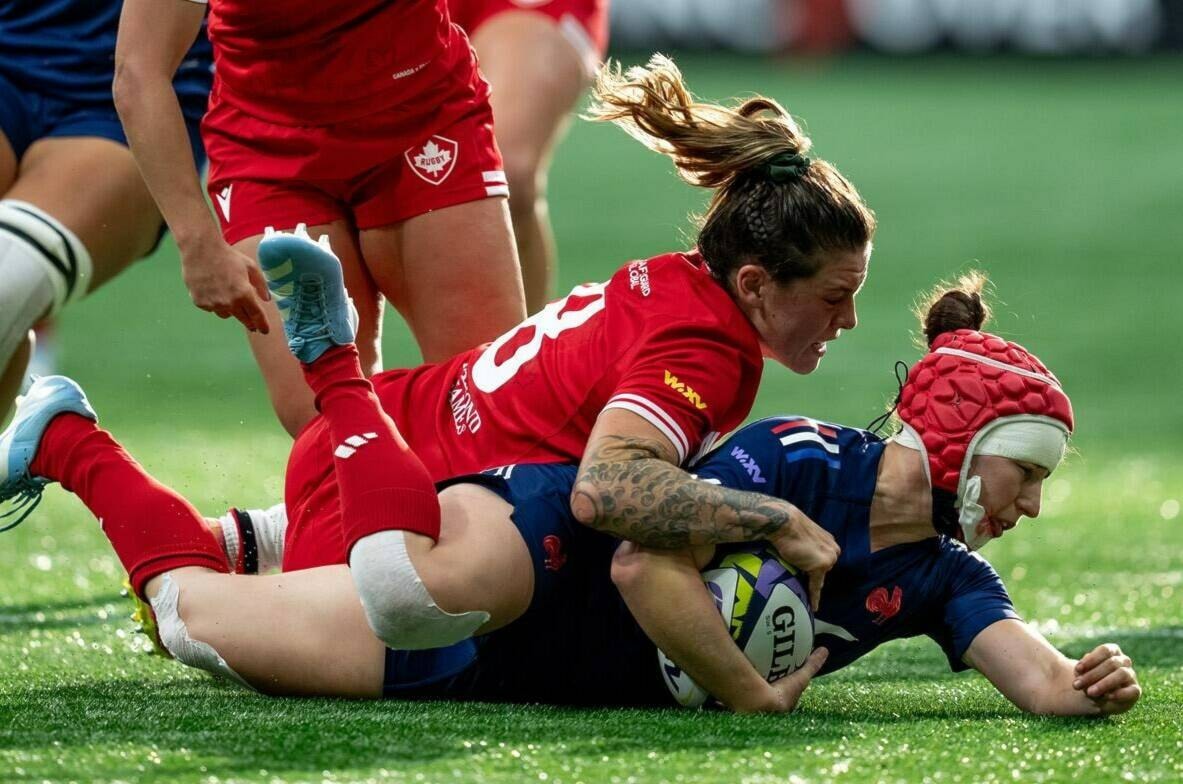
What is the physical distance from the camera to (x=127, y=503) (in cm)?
379

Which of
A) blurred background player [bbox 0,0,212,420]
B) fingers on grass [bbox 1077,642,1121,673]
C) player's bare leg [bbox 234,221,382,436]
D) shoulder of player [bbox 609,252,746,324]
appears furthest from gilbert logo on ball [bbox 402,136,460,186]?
fingers on grass [bbox 1077,642,1121,673]

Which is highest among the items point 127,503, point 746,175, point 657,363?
point 746,175

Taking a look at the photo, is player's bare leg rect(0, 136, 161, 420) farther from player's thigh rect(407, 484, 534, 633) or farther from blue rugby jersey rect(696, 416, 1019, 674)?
blue rugby jersey rect(696, 416, 1019, 674)

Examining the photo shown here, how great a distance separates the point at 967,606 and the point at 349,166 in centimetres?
167

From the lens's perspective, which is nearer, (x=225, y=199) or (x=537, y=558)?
(x=537, y=558)

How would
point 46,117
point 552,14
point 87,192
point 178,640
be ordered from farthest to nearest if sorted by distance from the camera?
point 552,14
point 46,117
point 87,192
point 178,640

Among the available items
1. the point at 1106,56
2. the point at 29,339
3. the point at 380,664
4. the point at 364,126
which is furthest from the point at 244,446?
the point at 1106,56

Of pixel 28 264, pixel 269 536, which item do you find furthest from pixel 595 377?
pixel 28 264

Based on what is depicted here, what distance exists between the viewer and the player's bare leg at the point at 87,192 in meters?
4.62

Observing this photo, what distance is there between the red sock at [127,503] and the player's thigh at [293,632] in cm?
14

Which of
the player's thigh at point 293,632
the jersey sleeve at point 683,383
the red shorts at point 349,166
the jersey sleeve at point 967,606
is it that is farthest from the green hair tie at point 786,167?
the player's thigh at point 293,632

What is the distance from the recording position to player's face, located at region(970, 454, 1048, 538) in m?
3.46

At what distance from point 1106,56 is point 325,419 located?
20.1m

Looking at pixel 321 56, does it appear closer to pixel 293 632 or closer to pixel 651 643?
pixel 293 632
